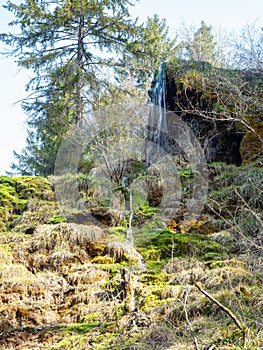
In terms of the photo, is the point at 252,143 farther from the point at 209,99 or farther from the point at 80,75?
the point at 80,75

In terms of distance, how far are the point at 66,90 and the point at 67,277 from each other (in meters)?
9.55

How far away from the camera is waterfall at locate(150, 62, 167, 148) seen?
11523mm

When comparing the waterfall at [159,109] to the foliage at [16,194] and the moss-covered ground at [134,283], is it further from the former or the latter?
the moss-covered ground at [134,283]

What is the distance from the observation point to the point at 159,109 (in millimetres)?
11719

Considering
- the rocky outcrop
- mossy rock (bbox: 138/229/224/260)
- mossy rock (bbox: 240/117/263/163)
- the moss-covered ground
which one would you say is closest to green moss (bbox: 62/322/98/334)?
the moss-covered ground

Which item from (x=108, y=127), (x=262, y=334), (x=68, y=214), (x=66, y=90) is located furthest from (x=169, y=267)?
(x=66, y=90)

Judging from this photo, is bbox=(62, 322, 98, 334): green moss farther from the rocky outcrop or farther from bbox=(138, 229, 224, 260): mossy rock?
the rocky outcrop

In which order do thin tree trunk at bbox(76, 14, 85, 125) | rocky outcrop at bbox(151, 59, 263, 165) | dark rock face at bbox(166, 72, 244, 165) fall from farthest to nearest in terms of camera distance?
thin tree trunk at bbox(76, 14, 85, 125), dark rock face at bbox(166, 72, 244, 165), rocky outcrop at bbox(151, 59, 263, 165)

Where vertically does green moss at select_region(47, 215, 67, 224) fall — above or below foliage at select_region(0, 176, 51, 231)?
below

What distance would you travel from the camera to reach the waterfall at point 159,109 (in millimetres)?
11523

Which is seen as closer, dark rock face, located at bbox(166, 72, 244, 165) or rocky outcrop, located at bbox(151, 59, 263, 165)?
rocky outcrop, located at bbox(151, 59, 263, 165)

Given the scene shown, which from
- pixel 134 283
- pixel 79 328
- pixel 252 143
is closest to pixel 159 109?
pixel 252 143

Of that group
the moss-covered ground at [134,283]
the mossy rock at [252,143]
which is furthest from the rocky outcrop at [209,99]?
the moss-covered ground at [134,283]

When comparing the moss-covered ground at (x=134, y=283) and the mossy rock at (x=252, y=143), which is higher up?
the mossy rock at (x=252, y=143)
